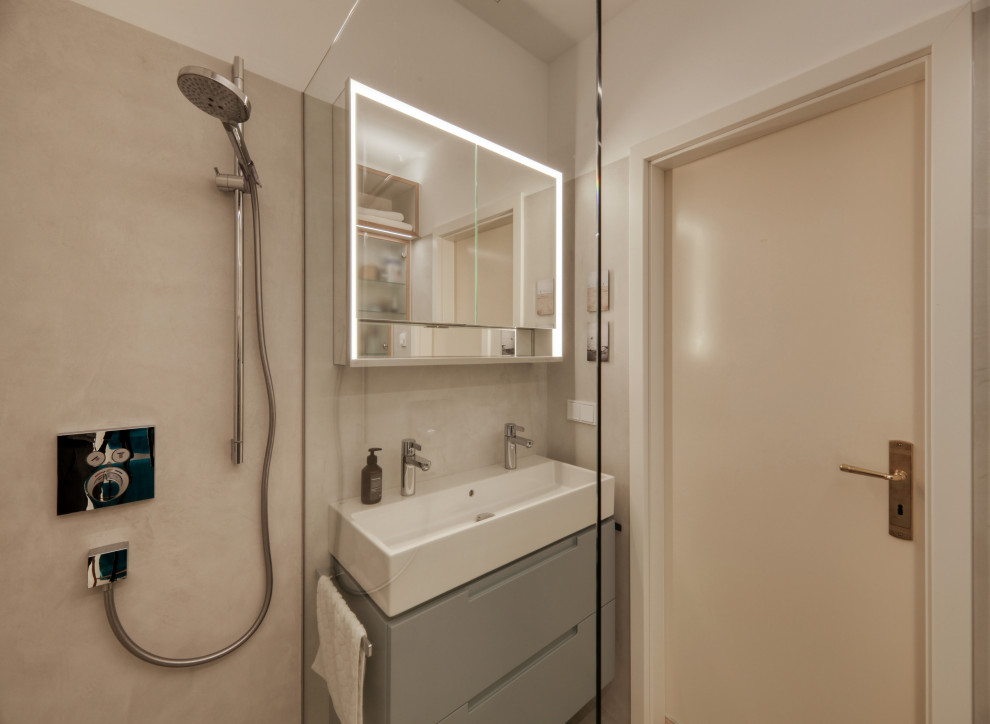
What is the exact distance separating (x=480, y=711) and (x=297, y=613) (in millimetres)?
575

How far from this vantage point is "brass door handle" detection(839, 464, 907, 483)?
3.52 ft

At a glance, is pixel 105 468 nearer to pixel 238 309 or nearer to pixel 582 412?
pixel 238 309

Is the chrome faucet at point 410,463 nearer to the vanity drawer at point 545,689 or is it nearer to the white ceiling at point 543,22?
the vanity drawer at point 545,689

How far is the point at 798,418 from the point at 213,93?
1.65 meters

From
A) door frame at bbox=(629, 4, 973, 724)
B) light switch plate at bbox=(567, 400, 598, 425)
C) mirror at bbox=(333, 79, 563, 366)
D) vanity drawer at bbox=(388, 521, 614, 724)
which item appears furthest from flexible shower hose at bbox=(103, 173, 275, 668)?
door frame at bbox=(629, 4, 973, 724)

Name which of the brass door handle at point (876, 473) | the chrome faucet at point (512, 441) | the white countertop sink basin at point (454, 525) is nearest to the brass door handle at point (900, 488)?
the brass door handle at point (876, 473)

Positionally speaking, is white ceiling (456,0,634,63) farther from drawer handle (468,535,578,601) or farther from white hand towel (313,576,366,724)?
white hand towel (313,576,366,724)

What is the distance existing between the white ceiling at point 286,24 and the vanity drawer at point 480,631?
3.48ft

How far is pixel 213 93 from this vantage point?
2.39 feet

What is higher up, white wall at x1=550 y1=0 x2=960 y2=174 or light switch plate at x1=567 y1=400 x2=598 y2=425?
white wall at x1=550 y1=0 x2=960 y2=174

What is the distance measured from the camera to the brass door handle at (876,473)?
42.3 inches

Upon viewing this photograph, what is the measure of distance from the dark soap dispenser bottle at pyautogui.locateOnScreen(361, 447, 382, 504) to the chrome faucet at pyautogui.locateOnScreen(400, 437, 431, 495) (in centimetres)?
5

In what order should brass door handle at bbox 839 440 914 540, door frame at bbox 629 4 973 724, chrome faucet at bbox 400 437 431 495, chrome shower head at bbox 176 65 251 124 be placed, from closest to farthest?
chrome shower head at bbox 176 65 251 124
chrome faucet at bbox 400 437 431 495
door frame at bbox 629 4 973 724
brass door handle at bbox 839 440 914 540

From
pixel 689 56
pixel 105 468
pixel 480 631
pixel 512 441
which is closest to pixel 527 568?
pixel 480 631
